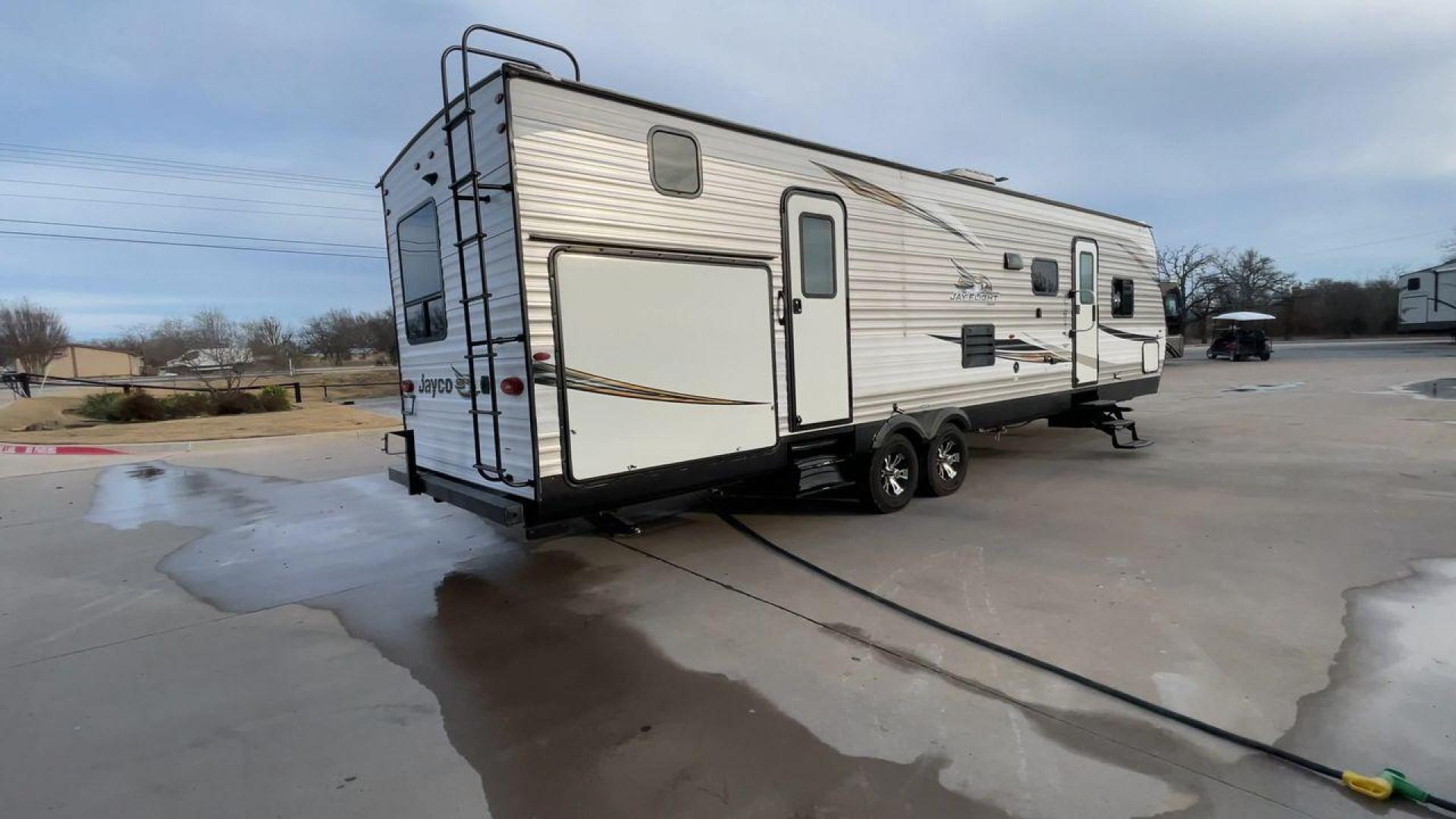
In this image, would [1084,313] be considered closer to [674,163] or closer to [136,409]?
[674,163]

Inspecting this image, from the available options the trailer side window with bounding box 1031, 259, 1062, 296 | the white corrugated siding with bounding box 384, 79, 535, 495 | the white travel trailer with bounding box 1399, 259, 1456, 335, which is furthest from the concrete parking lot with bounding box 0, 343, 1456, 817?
the white travel trailer with bounding box 1399, 259, 1456, 335

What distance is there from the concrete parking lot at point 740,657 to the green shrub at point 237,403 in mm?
12145

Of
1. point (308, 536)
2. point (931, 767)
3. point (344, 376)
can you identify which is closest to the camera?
point (931, 767)

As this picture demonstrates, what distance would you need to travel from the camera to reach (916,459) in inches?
268

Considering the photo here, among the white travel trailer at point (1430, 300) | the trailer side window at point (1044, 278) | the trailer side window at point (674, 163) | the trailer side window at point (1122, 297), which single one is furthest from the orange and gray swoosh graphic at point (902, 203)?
the white travel trailer at point (1430, 300)

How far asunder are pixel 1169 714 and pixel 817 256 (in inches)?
155

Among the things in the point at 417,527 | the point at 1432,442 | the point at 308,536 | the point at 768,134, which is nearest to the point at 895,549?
the point at 768,134

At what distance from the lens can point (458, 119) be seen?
4.48 meters

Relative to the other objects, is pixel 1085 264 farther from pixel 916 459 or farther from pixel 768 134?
pixel 768 134

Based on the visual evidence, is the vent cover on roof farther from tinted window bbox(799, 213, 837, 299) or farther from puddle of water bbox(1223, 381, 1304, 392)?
puddle of water bbox(1223, 381, 1304, 392)

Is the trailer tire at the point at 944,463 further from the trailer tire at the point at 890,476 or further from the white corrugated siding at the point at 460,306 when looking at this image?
the white corrugated siding at the point at 460,306

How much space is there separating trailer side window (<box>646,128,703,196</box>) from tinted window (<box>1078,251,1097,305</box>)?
234 inches

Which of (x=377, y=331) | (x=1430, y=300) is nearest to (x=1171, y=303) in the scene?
(x=1430, y=300)

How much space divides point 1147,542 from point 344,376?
131ft
